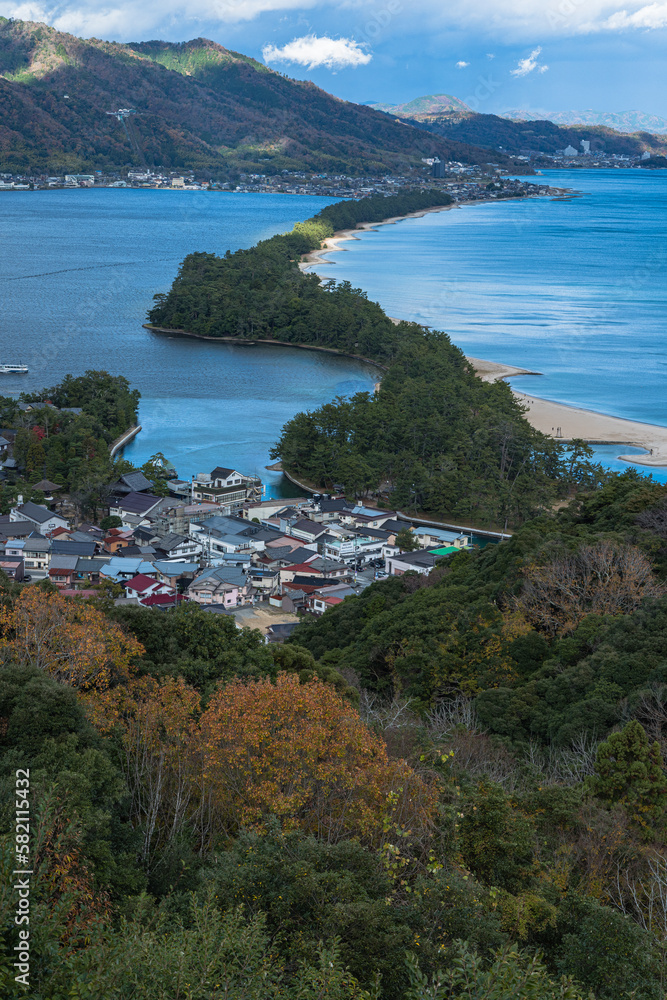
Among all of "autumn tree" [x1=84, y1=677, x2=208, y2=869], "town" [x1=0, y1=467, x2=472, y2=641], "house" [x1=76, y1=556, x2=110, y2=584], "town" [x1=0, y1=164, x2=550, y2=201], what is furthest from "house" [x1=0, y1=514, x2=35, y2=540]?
"town" [x1=0, y1=164, x2=550, y2=201]

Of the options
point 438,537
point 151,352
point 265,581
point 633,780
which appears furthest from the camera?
point 151,352

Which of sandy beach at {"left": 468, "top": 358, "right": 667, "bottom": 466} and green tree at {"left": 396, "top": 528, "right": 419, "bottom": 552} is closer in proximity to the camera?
green tree at {"left": 396, "top": 528, "right": 419, "bottom": 552}

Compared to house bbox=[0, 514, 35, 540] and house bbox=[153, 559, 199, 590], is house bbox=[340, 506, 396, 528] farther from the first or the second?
house bbox=[0, 514, 35, 540]

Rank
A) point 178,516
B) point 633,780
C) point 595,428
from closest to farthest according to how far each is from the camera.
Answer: point 633,780, point 178,516, point 595,428

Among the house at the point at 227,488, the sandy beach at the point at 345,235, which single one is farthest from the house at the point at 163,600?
the sandy beach at the point at 345,235

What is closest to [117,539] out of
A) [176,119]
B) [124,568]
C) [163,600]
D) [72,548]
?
[72,548]

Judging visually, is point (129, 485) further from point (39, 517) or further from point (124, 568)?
point (124, 568)
